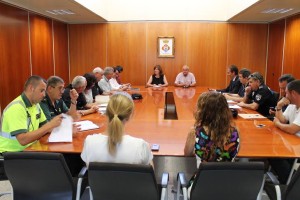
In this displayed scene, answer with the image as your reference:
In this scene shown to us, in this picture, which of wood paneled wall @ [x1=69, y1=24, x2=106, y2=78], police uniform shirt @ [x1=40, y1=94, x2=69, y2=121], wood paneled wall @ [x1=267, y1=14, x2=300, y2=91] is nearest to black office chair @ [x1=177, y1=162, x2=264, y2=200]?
police uniform shirt @ [x1=40, y1=94, x2=69, y2=121]

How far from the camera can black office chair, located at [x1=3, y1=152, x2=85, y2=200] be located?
178 centimetres

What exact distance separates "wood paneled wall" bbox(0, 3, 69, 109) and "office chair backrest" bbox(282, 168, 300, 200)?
4.63m

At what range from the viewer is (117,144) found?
1.80 metres

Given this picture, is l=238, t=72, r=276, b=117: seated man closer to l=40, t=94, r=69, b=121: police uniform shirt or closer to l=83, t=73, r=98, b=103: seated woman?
l=83, t=73, r=98, b=103: seated woman

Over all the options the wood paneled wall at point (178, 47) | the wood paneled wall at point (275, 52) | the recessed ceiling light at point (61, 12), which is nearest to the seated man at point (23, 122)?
the recessed ceiling light at point (61, 12)

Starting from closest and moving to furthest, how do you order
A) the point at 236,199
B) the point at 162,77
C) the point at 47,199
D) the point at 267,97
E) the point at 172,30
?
the point at 236,199 < the point at 47,199 < the point at 267,97 < the point at 162,77 < the point at 172,30

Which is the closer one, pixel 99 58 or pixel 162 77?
pixel 162 77

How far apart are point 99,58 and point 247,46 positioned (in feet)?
13.6

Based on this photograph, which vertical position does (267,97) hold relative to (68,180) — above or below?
above

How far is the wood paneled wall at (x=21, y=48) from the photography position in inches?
203

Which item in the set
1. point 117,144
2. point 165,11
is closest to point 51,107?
point 117,144

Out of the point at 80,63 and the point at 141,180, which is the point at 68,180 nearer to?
the point at 141,180

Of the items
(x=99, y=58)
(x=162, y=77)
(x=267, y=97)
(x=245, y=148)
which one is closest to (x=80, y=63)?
(x=99, y=58)

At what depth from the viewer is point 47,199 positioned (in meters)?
1.95
